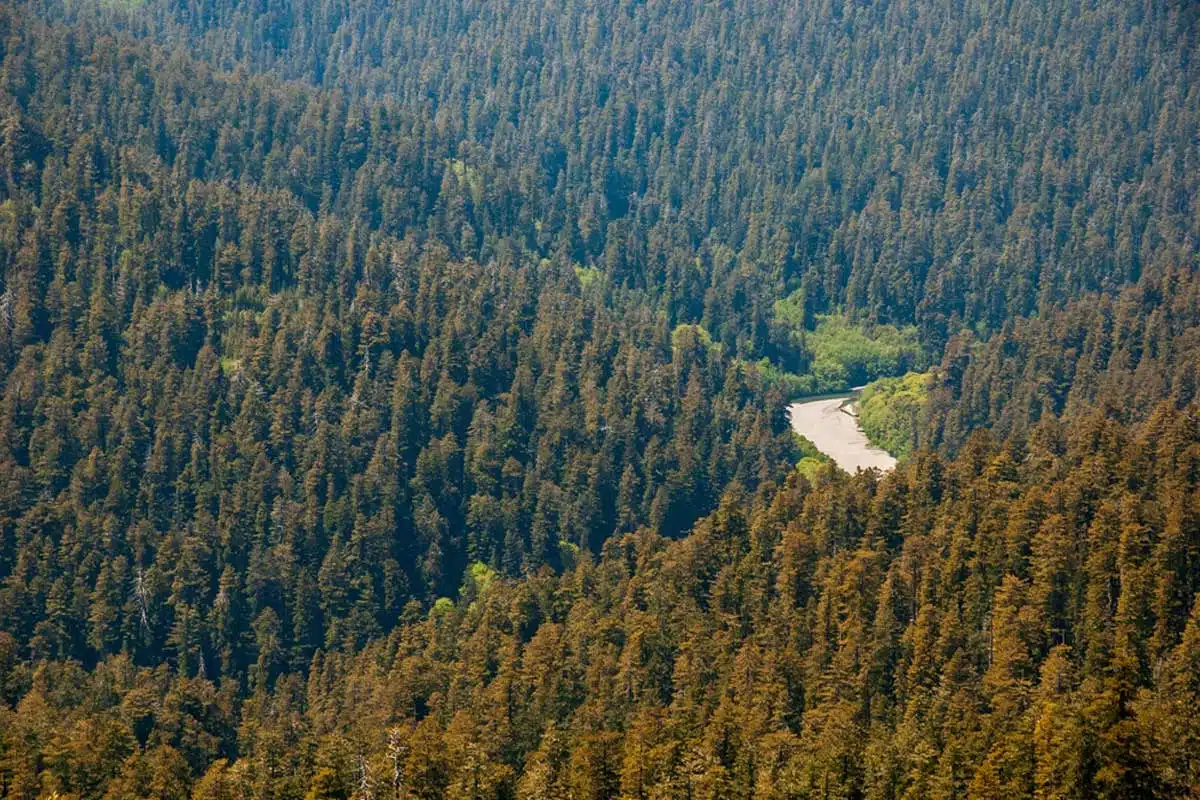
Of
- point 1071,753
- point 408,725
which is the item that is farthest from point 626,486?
point 1071,753

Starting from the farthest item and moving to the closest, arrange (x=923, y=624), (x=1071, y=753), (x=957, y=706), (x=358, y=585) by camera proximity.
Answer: (x=358, y=585) < (x=923, y=624) < (x=957, y=706) < (x=1071, y=753)

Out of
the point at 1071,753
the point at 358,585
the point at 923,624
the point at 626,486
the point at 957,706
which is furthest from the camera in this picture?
the point at 626,486

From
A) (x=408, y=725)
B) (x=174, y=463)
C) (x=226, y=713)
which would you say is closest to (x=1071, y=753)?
(x=408, y=725)

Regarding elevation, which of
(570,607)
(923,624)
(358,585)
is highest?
(923,624)

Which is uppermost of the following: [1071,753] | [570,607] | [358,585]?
[1071,753]

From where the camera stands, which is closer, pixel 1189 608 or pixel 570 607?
pixel 1189 608

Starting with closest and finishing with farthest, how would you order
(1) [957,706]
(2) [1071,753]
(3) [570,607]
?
(2) [1071,753], (1) [957,706], (3) [570,607]

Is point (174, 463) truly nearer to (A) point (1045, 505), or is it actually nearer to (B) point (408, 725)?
(B) point (408, 725)

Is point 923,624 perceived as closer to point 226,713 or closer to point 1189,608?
point 1189,608

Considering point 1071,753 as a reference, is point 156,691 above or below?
below
